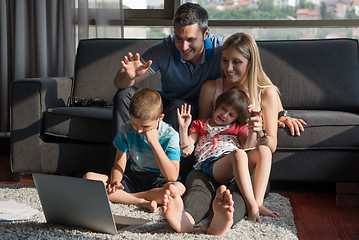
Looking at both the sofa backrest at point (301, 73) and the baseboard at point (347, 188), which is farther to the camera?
the sofa backrest at point (301, 73)

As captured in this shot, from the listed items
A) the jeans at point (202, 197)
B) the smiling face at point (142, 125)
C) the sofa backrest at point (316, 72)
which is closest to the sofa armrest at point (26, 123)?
the smiling face at point (142, 125)

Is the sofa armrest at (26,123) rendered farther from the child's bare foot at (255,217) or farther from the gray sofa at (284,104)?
the child's bare foot at (255,217)

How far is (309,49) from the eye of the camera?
9.93 ft

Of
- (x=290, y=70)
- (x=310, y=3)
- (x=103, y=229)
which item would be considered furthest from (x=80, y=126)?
(x=310, y=3)

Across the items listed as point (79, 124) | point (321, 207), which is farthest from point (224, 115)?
point (79, 124)

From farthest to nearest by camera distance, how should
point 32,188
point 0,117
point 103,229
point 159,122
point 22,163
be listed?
1. point 0,117
2. point 22,163
3. point 32,188
4. point 159,122
5. point 103,229

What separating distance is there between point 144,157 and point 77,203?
1.71 ft

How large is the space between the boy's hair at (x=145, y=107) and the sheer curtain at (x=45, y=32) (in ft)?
6.22

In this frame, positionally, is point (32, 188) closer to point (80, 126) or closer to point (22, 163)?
point (22, 163)

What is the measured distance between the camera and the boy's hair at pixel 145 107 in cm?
194

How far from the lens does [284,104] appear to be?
2.96m

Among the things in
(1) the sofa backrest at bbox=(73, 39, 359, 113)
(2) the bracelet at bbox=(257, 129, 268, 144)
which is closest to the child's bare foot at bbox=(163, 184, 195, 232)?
(2) the bracelet at bbox=(257, 129, 268, 144)

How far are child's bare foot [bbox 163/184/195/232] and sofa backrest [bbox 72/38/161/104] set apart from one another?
1452 millimetres

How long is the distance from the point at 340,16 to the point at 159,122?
2264mm
